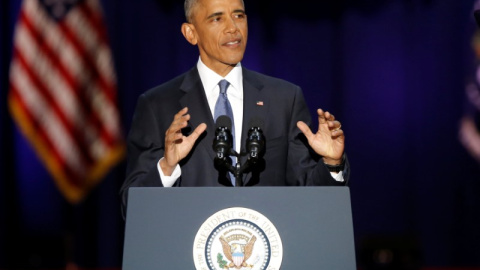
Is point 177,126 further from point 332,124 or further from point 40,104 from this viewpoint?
point 40,104

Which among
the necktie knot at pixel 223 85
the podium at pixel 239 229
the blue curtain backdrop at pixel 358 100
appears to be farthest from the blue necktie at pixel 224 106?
the blue curtain backdrop at pixel 358 100

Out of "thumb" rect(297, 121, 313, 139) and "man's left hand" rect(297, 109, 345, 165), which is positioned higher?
"thumb" rect(297, 121, 313, 139)

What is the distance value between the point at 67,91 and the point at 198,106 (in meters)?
3.57

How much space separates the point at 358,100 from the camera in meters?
6.04

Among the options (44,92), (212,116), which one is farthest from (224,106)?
(44,92)

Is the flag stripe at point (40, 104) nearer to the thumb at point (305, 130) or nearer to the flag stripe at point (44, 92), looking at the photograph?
the flag stripe at point (44, 92)

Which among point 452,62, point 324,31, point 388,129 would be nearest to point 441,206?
point 388,129

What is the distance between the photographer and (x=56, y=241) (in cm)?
524

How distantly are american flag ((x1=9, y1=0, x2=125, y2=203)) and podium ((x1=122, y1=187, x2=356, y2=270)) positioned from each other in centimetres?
408

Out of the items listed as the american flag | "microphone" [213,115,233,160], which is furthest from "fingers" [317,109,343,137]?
the american flag

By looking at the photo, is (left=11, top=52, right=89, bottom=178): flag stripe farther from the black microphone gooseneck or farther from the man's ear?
the black microphone gooseneck

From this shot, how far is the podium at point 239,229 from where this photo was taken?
1.89 meters

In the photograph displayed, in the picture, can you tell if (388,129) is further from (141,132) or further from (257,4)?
(141,132)

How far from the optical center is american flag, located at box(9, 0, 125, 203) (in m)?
5.87
